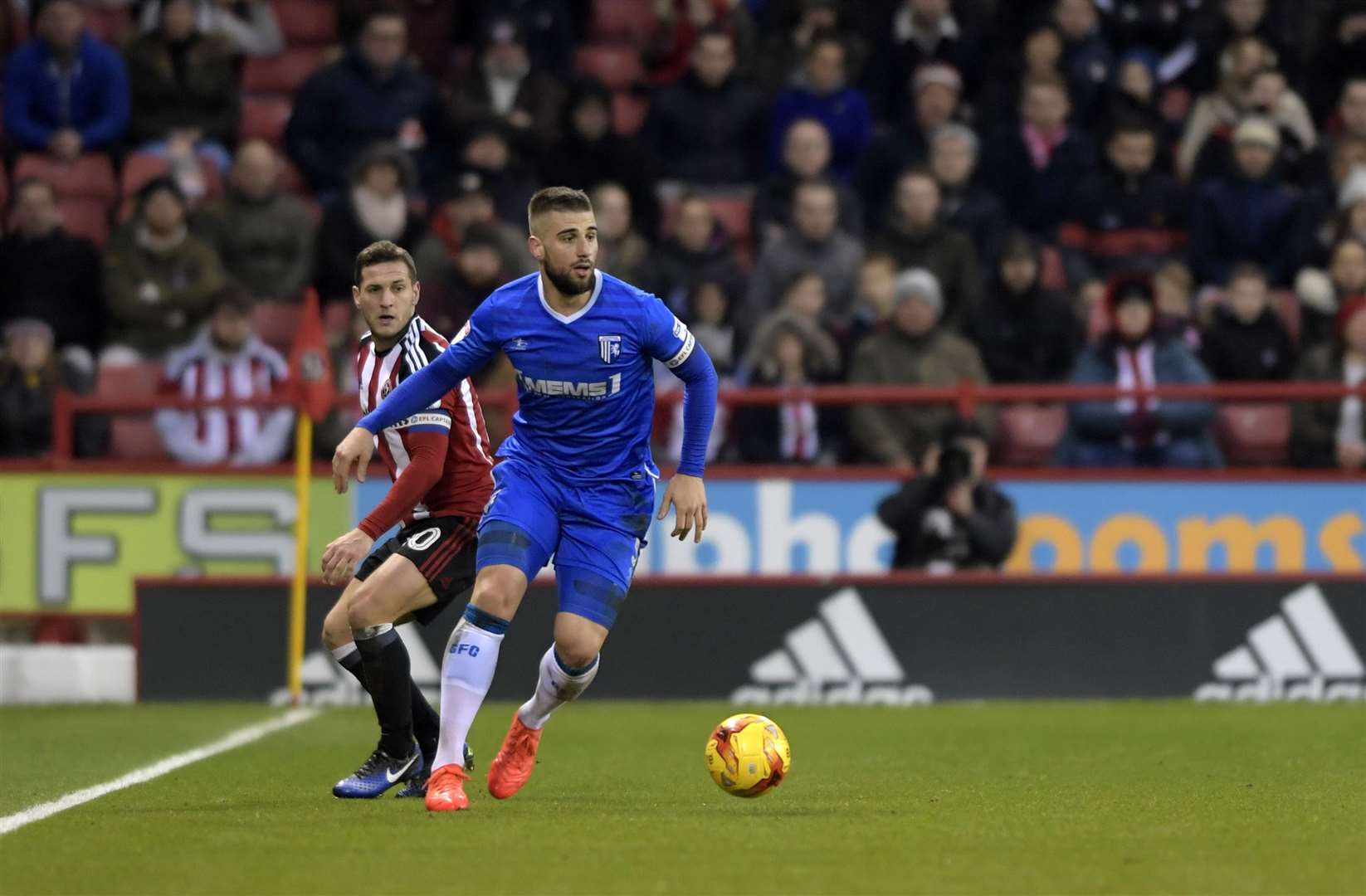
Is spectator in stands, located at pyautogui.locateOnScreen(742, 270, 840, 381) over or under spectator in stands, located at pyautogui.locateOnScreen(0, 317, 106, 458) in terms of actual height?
over

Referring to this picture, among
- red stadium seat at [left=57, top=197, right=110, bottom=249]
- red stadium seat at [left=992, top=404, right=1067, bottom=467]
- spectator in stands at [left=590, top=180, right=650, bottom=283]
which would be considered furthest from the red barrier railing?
red stadium seat at [left=57, top=197, right=110, bottom=249]

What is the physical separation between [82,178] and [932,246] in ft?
21.4

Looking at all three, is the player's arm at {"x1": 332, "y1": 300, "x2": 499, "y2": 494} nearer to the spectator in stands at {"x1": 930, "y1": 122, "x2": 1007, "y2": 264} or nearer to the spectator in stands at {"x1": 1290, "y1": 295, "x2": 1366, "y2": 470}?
the spectator in stands at {"x1": 1290, "y1": 295, "x2": 1366, "y2": 470}

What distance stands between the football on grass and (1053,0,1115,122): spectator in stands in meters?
10.9

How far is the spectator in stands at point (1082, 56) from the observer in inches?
705

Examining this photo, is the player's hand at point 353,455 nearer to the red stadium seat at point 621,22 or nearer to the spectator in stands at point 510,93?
the spectator in stands at point 510,93

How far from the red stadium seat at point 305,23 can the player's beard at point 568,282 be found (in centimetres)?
1163

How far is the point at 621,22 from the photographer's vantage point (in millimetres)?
18719

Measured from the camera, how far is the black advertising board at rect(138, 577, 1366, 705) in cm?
1372

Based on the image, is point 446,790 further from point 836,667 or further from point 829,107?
point 829,107

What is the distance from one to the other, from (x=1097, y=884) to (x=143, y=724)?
7506 millimetres

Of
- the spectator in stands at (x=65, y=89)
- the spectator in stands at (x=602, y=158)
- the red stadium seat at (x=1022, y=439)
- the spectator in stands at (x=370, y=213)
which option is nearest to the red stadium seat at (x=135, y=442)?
the spectator in stands at (x=370, y=213)

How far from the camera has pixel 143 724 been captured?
1222 centimetres

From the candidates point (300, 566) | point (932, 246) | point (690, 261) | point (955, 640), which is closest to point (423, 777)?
point (300, 566)
